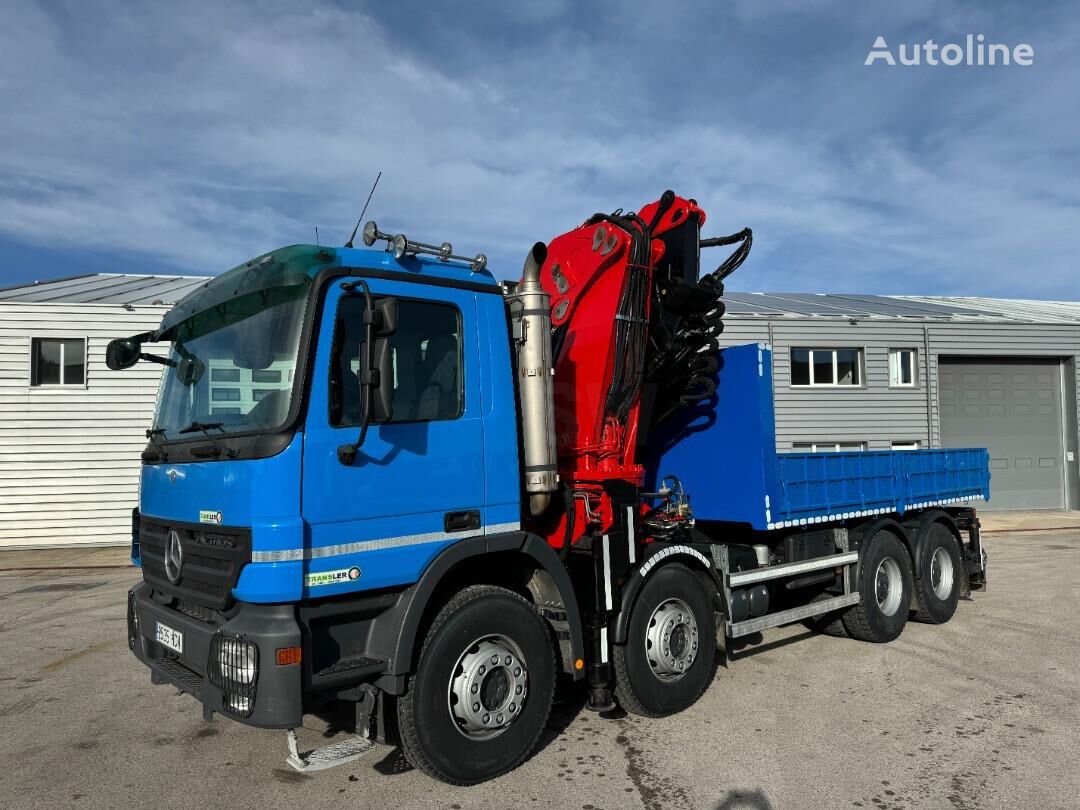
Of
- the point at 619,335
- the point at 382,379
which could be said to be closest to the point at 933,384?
the point at 619,335

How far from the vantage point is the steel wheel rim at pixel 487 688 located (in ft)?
13.1

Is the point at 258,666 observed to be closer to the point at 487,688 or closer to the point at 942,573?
the point at 487,688

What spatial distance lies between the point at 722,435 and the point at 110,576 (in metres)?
10.9

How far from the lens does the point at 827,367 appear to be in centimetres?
1995

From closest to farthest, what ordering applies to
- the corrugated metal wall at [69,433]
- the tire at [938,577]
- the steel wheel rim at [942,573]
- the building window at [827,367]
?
the tire at [938,577] → the steel wheel rim at [942,573] → the corrugated metal wall at [69,433] → the building window at [827,367]

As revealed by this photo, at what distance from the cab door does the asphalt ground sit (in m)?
1.31

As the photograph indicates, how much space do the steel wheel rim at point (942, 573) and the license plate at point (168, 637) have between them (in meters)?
7.08

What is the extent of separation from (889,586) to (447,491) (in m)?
5.30

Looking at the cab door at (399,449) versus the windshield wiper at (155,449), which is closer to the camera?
the cab door at (399,449)

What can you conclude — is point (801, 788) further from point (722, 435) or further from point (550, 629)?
point (722, 435)

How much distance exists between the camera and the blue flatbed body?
5.83m

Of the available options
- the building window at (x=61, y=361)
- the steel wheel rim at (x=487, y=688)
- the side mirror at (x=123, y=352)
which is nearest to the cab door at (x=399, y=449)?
the steel wheel rim at (x=487, y=688)

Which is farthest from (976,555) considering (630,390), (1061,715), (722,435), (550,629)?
(550,629)

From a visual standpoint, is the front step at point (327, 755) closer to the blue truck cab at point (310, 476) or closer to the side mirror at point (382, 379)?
the blue truck cab at point (310, 476)
